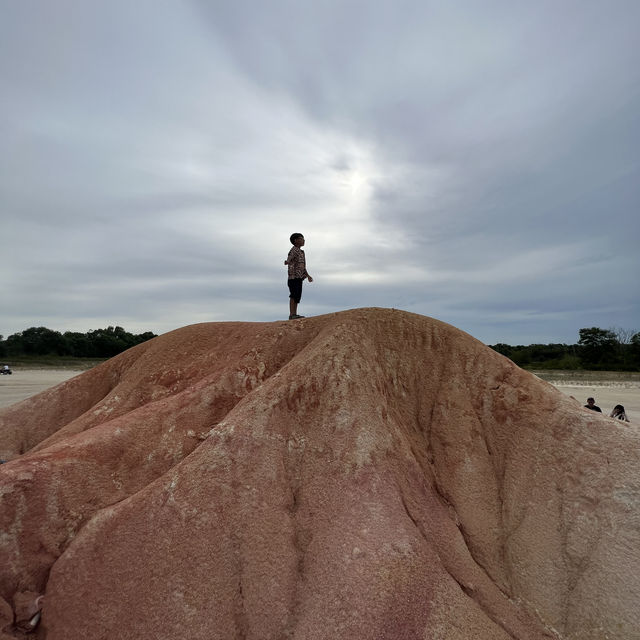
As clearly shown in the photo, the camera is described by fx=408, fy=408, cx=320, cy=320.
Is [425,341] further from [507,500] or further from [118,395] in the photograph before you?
[118,395]

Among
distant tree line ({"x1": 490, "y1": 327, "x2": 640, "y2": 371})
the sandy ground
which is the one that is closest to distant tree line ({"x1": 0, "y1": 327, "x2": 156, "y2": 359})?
the sandy ground

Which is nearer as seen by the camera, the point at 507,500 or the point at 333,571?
the point at 333,571

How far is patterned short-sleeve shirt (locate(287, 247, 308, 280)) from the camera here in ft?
35.6

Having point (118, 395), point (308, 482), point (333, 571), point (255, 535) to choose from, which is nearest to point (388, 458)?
point (308, 482)

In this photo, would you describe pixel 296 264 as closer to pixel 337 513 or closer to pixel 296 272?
pixel 296 272

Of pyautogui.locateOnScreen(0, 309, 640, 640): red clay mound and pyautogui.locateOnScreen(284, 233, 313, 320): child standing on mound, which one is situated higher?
pyautogui.locateOnScreen(284, 233, 313, 320): child standing on mound

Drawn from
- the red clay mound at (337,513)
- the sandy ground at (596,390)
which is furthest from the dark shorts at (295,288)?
the sandy ground at (596,390)

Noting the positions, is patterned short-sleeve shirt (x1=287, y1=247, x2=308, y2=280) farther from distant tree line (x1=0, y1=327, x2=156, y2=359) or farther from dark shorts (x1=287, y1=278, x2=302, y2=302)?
distant tree line (x1=0, y1=327, x2=156, y2=359)

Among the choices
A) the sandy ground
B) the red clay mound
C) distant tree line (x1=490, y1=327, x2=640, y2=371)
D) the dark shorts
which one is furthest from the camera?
distant tree line (x1=490, y1=327, x2=640, y2=371)

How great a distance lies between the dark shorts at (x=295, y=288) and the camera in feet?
35.6

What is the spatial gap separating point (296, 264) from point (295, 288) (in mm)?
642

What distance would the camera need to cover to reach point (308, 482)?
20.8 ft

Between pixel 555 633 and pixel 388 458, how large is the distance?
3143 millimetres

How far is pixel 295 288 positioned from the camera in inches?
428
